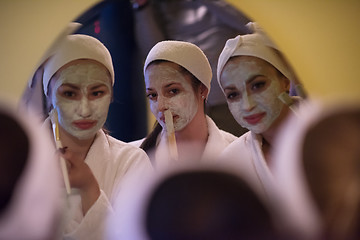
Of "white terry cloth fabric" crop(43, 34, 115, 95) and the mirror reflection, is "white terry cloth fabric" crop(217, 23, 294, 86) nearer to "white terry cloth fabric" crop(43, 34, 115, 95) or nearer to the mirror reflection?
the mirror reflection

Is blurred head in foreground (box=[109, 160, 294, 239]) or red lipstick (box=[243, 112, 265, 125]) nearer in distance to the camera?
blurred head in foreground (box=[109, 160, 294, 239])

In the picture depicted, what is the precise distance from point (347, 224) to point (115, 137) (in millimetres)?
375

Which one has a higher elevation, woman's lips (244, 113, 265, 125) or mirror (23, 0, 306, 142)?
mirror (23, 0, 306, 142)

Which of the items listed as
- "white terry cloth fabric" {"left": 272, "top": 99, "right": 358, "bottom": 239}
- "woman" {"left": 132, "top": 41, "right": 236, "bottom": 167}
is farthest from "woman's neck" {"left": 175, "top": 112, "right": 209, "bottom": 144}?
"white terry cloth fabric" {"left": 272, "top": 99, "right": 358, "bottom": 239}

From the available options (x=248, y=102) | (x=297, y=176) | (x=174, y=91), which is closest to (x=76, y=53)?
(x=174, y=91)

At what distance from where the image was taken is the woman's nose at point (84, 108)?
61 cm

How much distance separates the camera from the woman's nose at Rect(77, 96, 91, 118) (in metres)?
0.61

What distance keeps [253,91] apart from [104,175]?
0.90ft

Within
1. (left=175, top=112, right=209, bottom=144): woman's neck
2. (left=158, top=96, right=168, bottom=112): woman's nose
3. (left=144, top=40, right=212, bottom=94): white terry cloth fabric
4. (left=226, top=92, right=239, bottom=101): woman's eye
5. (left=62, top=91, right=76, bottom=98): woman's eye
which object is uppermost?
(left=144, top=40, right=212, bottom=94): white terry cloth fabric

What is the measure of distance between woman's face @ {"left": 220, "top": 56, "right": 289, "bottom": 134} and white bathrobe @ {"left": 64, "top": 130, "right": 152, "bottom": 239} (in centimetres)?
18

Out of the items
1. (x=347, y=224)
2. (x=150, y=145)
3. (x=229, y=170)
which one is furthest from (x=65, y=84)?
(x=347, y=224)

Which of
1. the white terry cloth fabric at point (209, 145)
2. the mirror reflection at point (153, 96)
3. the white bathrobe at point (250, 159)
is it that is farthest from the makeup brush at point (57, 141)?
the white bathrobe at point (250, 159)

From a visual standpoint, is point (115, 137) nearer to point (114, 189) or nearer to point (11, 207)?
point (114, 189)

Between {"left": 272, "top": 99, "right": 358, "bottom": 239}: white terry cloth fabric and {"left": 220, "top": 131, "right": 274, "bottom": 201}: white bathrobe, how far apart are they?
17mm
